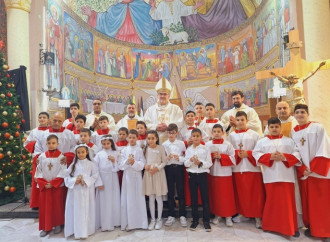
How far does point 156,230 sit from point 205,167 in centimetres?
129

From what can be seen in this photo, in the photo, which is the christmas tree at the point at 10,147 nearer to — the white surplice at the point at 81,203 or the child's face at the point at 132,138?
the white surplice at the point at 81,203

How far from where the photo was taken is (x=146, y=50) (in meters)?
16.5

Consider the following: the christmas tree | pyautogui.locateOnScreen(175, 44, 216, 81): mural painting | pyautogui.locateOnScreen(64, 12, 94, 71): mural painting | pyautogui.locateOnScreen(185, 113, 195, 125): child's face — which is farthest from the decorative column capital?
pyautogui.locateOnScreen(175, 44, 216, 81): mural painting

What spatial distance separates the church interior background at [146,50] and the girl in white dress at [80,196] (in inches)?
203

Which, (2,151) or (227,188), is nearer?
(227,188)

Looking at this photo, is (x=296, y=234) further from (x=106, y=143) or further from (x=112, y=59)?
(x=112, y=59)

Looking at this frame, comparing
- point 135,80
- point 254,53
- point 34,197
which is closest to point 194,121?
point 34,197

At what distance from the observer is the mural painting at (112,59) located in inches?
577

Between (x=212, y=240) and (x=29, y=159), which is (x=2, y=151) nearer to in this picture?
(x=29, y=159)

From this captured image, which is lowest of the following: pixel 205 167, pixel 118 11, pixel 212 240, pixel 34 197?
pixel 212 240

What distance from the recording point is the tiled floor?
358 cm

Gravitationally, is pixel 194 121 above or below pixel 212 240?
above

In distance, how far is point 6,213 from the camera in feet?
15.7

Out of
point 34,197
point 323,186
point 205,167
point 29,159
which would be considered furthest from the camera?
point 29,159
